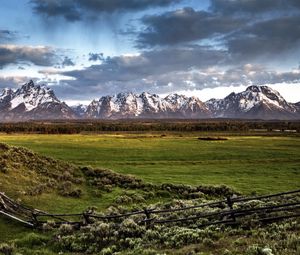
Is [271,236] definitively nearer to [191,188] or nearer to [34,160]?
[191,188]

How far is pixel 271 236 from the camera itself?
49.6 feet

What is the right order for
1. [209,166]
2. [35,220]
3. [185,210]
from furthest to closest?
[209,166]
[35,220]
[185,210]

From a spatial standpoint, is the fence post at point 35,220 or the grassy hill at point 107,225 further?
the fence post at point 35,220

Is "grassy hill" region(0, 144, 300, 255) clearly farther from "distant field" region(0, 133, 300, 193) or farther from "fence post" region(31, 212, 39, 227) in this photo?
"distant field" region(0, 133, 300, 193)

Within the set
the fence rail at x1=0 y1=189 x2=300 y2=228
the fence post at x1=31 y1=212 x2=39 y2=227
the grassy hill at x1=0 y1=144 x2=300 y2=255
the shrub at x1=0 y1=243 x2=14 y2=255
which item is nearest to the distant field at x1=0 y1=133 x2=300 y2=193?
the grassy hill at x1=0 y1=144 x2=300 y2=255

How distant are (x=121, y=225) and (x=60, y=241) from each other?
3.16m

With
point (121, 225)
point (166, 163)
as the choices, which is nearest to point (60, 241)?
point (121, 225)

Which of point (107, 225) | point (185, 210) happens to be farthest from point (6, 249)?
point (185, 210)

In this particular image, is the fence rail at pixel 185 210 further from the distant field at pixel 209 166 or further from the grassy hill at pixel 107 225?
the distant field at pixel 209 166

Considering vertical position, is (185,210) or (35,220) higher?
(185,210)

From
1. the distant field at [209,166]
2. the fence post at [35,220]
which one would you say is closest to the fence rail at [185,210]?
the fence post at [35,220]

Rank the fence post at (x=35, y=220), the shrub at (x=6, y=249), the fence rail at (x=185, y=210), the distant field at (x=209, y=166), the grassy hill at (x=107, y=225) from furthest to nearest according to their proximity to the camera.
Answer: the distant field at (x=209, y=166) → the fence post at (x=35, y=220) → the shrub at (x=6, y=249) → the fence rail at (x=185, y=210) → the grassy hill at (x=107, y=225)

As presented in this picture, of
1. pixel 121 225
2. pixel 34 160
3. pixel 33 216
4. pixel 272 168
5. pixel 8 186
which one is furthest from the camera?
pixel 272 168

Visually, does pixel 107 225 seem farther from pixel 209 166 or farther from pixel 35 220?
pixel 209 166
